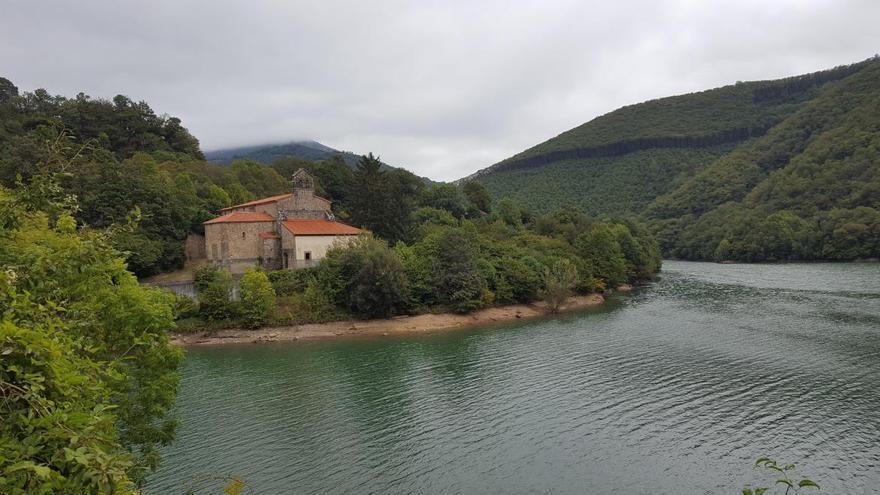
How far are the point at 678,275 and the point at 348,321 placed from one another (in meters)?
59.5

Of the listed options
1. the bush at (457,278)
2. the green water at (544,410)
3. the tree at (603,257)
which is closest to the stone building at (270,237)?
the bush at (457,278)

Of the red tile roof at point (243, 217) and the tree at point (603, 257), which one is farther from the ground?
the red tile roof at point (243, 217)

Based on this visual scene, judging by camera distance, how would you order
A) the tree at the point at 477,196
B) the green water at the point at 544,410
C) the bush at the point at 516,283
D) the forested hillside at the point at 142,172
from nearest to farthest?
the green water at the point at 544,410 < the forested hillside at the point at 142,172 < the bush at the point at 516,283 < the tree at the point at 477,196

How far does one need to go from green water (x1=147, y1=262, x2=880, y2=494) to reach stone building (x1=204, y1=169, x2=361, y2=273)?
12741 mm

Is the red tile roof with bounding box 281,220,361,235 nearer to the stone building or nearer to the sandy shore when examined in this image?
the stone building

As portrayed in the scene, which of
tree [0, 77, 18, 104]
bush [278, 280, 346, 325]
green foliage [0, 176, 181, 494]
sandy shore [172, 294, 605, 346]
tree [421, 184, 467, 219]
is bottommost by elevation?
sandy shore [172, 294, 605, 346]

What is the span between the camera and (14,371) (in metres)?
4.64

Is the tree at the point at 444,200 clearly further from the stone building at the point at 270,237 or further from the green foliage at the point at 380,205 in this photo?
the stone building at the point at 270,237

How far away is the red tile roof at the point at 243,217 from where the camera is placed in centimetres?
5172

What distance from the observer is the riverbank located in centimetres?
4369

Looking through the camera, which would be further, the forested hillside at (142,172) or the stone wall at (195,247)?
the stone wall at (195,247)

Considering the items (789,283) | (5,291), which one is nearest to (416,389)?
(5,291)

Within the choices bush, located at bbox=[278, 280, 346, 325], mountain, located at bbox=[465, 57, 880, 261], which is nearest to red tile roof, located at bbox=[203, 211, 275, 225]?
bush, located at bbox=[278, 280, 346, 325]

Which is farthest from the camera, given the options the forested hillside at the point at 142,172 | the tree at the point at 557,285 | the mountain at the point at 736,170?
the mountain at the point at 736,170
